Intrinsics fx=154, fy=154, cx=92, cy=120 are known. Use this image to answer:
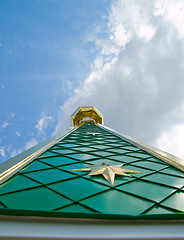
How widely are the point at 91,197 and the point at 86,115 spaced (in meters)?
29.2

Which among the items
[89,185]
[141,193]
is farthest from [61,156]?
[141,193]

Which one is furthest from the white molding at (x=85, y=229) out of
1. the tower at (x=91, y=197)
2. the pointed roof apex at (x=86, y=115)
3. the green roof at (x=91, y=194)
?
the pointed roof apex at (x=86, y=115)

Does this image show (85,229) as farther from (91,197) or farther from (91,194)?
(91,194)

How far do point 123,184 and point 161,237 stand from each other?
2.52 metres

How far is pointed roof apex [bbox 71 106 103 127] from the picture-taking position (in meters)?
29.9

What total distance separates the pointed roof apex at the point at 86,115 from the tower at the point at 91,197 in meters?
22.2

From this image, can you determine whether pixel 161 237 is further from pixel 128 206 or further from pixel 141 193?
pixel 141 193

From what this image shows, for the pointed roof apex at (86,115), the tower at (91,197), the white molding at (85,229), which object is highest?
the pointed roof apex at (86,115)

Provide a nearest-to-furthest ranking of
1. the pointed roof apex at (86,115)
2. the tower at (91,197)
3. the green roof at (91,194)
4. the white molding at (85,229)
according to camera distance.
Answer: the white molding at (85,229)
the tower at (91,197)
the green roof at (91,194)
the pointed roof apex at (86,115)

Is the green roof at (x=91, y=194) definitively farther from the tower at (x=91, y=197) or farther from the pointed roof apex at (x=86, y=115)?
the pointed roof apex at (x=86, y=115)

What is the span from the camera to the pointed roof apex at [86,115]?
98.2ft

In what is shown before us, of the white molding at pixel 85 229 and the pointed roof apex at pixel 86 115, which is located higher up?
the pointed roof apex at pixel 86 115

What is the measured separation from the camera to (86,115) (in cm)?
3300

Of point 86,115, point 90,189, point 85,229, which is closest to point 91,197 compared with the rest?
point 90,189
